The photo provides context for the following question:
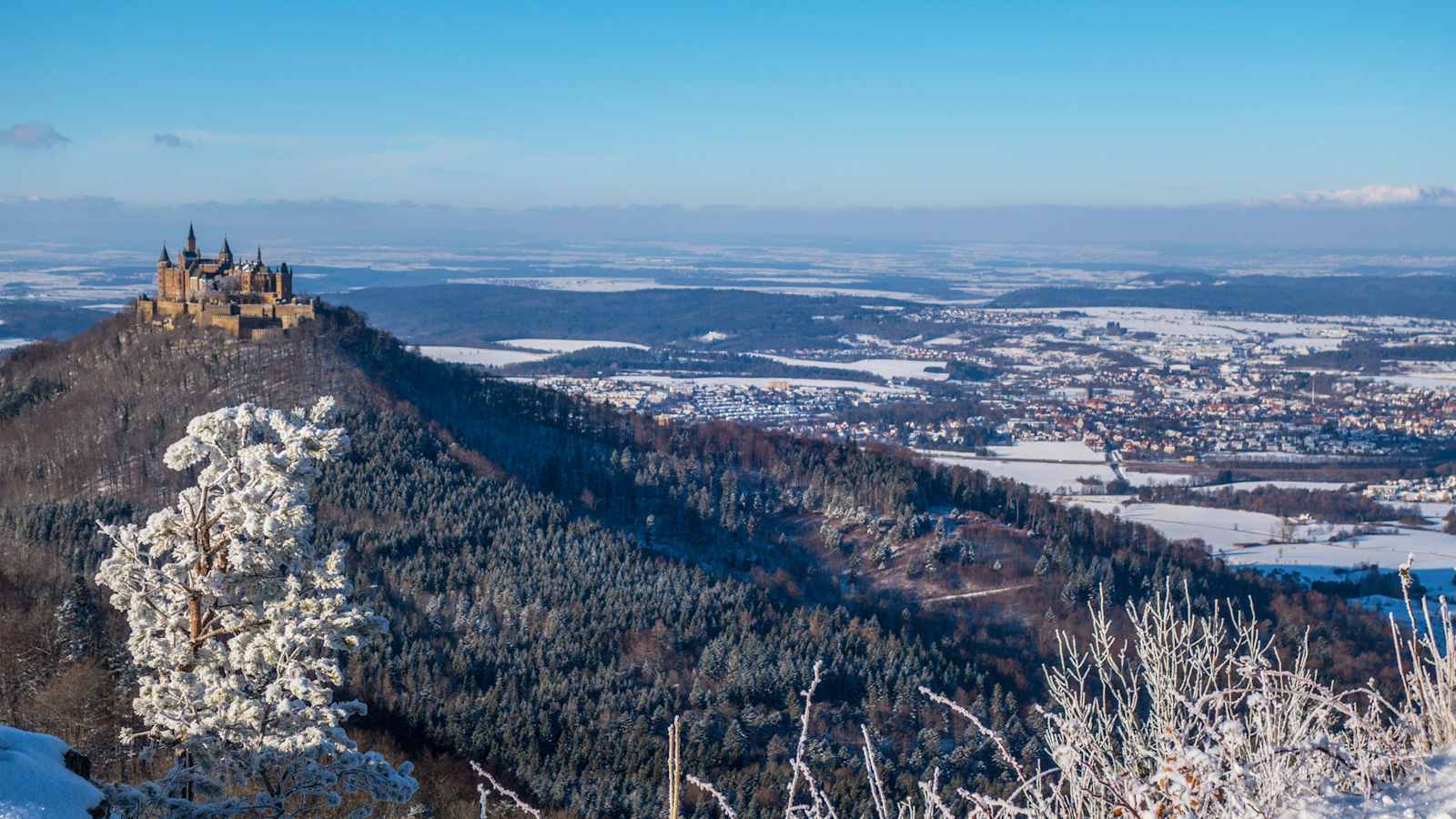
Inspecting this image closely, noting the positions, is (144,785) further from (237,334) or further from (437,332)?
(437,332)

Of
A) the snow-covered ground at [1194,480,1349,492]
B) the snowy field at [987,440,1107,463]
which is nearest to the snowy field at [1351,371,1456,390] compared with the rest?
the snowy field at [987,440,1107,463]

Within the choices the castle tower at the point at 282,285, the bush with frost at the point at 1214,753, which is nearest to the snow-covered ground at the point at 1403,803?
the bush with frost at the point at 1214,753

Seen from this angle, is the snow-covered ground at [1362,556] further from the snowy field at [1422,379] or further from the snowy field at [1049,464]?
the snowy field at [1422,379]

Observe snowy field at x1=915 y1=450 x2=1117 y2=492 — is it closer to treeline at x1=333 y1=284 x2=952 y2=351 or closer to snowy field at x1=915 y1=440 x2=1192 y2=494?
snowy field at x1=915 y1=440 x2=1192 y2=494

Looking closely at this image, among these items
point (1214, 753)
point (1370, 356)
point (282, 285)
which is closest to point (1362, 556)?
point (282, 285)

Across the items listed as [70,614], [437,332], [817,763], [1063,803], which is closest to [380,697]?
[70,614]

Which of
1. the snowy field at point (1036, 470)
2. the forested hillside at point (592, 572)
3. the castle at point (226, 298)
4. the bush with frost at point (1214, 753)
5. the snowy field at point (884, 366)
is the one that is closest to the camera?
the bush with frost at point (1214, 753)
